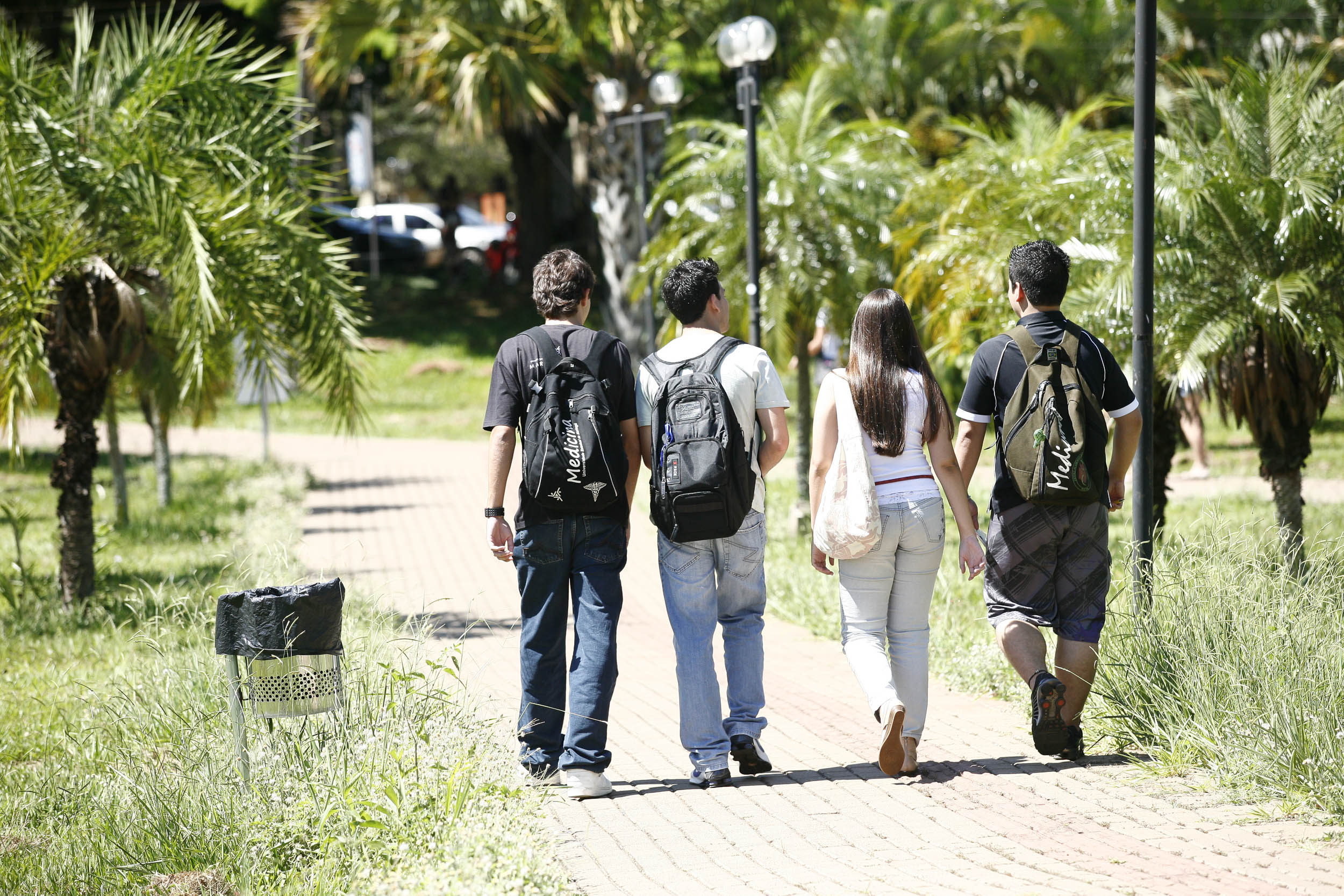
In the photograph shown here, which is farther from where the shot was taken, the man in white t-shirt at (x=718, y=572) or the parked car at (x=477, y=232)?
the parked car at (x=477, y=232)

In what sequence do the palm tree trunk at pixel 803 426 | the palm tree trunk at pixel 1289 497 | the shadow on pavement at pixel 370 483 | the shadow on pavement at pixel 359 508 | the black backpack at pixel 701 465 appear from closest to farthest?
the black backpack at pixel 701 465 → the palm tree trunk at pixel 1289 497 → the palm tree trunk at pixel 803 426 → the shadow on pavement at pixel 359 508 → the shadow on pavement at pixel 370 483

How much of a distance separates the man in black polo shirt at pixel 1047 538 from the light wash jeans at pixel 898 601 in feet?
0.99

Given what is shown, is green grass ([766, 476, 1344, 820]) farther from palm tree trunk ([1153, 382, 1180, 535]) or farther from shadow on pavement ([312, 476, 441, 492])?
shadow on pavement ([312, 476, 441, 492])

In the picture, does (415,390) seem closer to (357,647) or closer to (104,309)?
(104,309)

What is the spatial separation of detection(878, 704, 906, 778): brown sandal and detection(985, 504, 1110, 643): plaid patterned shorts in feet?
1.93

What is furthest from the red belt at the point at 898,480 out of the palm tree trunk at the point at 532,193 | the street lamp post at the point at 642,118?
the palm tree trunk at the point at 532,193

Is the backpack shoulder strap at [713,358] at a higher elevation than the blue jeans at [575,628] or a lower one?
higher

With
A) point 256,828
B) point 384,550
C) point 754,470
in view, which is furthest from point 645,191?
point 256,828

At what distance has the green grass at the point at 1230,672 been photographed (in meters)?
4.44

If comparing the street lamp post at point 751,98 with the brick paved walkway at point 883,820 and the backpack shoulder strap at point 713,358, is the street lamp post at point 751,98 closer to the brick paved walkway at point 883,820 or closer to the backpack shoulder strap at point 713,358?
the brick paved walkway at point 883,820

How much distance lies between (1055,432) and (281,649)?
2.82 meters

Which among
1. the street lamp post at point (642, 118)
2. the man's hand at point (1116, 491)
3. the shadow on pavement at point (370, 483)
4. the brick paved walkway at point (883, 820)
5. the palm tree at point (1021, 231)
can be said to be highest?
the street lamp post at point (642, 118)

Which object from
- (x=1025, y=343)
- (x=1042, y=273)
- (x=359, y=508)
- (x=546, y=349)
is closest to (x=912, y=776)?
(x=1025, y=343)

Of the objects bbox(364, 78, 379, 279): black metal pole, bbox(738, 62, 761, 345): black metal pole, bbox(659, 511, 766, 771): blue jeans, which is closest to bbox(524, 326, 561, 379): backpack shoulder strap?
bbox(659, 511, 766, 771): blue jeans
